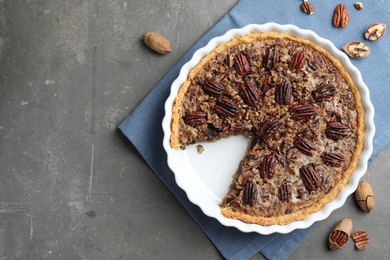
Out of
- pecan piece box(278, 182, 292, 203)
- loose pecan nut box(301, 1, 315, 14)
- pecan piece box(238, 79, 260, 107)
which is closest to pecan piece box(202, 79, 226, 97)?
pecan piece box(238, 79, 260, 107)

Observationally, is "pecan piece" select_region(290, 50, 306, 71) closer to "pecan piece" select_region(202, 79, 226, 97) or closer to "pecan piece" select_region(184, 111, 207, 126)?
"pecan piece" select_region(202, 79, 226, 97)

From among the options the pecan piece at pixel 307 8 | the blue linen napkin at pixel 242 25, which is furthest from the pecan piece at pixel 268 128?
the pecan piece at pixel 307 8

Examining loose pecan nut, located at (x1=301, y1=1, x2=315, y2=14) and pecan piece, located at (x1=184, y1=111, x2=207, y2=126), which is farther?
loose pecan nut, located at (x1=301, y1=1, x2=315, y2=14)

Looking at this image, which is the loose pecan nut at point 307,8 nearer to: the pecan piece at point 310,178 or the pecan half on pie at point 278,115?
the pecan half on pie at point 278,115

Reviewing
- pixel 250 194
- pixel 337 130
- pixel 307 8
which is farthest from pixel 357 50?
pixel 250 194

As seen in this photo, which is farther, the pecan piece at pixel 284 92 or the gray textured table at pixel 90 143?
the gray textured table at pixel 90 143

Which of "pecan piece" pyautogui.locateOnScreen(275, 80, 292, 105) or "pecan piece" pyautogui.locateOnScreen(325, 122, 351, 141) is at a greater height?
"pecan piece" pyautogui.locateOnScreen(325, 122, 351, 141)

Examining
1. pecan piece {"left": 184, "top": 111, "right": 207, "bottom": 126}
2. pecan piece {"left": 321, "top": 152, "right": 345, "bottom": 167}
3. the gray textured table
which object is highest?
pecan piece {"left": 321, "top": 152, "right": 345, "bottom": 167}
